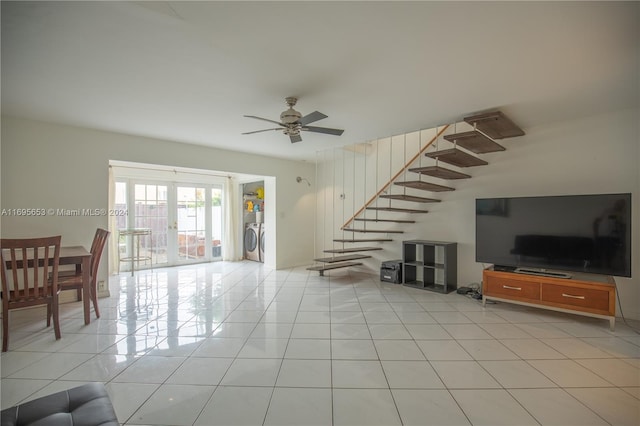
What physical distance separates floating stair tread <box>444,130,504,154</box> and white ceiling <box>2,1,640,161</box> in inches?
12.1

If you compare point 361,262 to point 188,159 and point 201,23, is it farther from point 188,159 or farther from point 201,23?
point 201,23

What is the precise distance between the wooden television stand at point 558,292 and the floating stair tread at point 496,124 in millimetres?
1863

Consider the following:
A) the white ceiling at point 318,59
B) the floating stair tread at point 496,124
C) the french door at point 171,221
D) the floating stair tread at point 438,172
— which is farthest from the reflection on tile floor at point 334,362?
the french door at point 171,221

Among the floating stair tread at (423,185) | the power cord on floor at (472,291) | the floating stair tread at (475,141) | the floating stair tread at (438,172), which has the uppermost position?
the floating stair tread at (475,141)

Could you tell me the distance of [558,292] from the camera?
317 cm

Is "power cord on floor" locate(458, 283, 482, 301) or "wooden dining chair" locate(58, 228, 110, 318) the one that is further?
"power cord on floor" locate(458, 283, 482, 301)

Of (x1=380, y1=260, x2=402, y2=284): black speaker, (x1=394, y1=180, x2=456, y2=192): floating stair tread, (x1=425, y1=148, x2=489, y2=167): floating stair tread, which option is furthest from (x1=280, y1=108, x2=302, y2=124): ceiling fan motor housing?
(x1=380, y1=260, x2=402, y2=284): black speaker

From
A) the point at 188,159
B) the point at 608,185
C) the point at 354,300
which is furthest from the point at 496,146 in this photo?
the point at 188,159

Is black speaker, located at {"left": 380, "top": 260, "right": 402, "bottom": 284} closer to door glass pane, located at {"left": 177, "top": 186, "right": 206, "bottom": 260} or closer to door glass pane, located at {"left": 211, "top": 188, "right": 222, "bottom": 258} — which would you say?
door glass pane, located at {"left": 211, "top": 188, "right": 222, "bottom": 258}

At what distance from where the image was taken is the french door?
19.6 ft

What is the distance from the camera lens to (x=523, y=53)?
210cm

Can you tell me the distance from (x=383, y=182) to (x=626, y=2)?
4.09 m

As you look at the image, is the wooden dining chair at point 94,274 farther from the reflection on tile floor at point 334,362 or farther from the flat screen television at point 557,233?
the flat screen television at point 557,233

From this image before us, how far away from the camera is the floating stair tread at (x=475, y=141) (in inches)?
125
